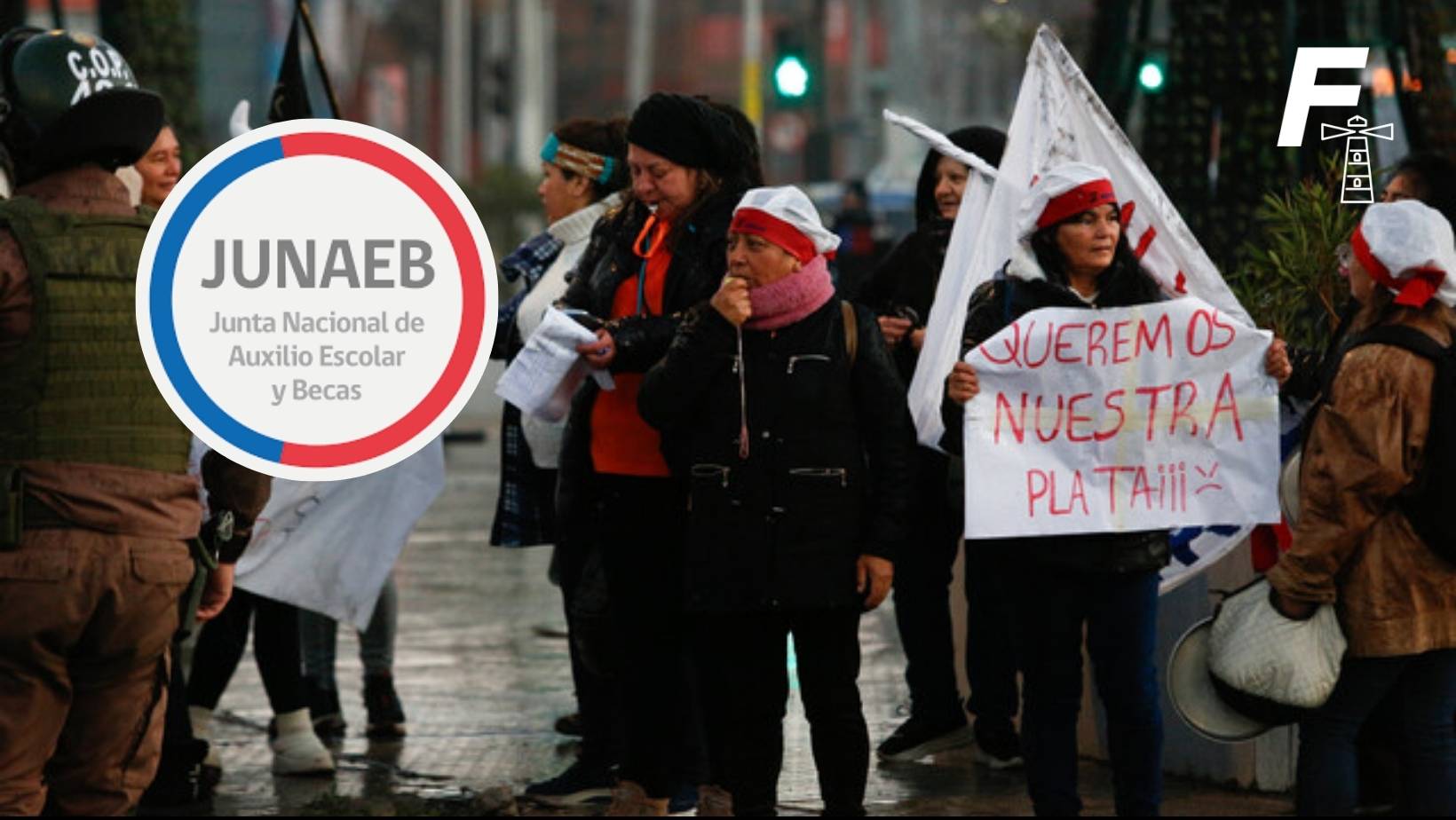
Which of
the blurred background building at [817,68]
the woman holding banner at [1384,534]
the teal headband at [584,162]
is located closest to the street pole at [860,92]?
the blurred background building at [817,68]

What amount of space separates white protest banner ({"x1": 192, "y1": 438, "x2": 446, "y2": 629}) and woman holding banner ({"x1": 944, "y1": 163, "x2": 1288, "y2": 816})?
8.20 ft

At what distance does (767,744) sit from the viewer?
284 inches

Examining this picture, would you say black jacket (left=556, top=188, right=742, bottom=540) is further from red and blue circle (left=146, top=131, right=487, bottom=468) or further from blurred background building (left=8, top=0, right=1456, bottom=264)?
blurred background building (left=8, top=0, right=1456, bottom=264)

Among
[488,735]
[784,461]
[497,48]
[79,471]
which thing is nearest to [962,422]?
[784,461]

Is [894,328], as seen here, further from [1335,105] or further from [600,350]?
[1335,105]

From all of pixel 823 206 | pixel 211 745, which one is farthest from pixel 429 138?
pixel 211 745

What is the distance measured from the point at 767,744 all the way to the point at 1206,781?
5.69 ft

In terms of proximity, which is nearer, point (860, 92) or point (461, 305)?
point (461, 305)

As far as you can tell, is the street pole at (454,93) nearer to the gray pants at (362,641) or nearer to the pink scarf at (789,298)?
the gray pants at (362,641)

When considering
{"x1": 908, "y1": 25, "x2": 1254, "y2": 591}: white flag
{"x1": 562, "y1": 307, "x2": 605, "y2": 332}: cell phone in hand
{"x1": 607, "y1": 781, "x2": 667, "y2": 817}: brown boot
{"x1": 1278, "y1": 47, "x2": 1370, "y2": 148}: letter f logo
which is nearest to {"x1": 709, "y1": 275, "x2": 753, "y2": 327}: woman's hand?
{"x1": 562, "y1": 307, "x2": 605, "y2": 332}: cell phone in hand

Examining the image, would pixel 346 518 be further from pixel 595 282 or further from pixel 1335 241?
pixel 1335 241

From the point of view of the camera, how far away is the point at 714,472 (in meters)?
7.05

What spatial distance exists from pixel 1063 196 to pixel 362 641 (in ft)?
11.5

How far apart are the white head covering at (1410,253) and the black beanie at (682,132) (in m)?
1.66
